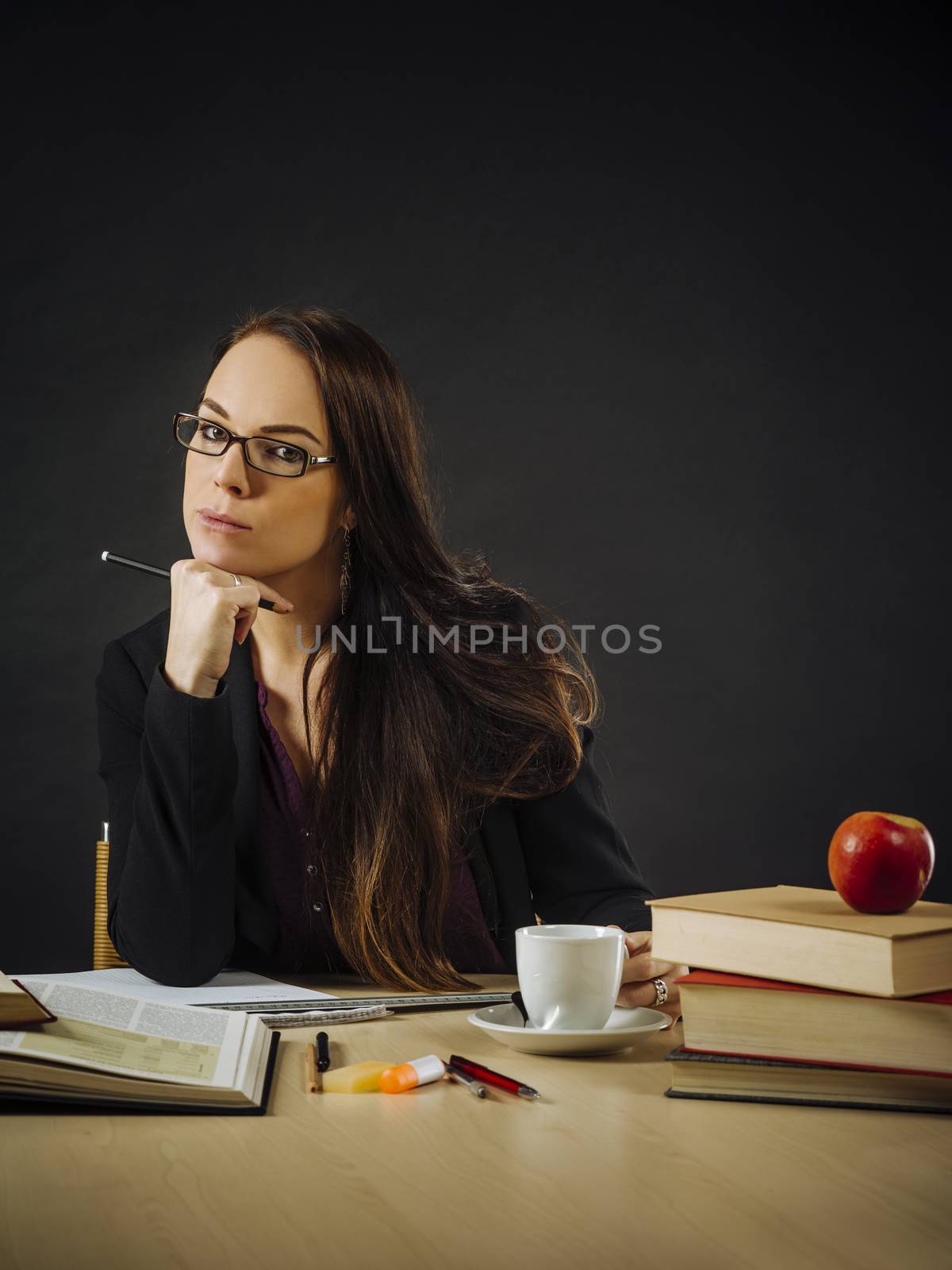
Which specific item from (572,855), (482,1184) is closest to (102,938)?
(572,855)

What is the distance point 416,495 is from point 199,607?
0.45 meters

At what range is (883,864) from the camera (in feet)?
2.71

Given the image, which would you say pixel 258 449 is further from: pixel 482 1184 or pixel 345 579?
pixel 482 1184

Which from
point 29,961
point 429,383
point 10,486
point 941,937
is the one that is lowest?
point 29,961

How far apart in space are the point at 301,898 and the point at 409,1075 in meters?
0.69

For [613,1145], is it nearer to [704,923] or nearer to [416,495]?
[704,923]

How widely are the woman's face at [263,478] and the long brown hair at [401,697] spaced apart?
29 millimetres

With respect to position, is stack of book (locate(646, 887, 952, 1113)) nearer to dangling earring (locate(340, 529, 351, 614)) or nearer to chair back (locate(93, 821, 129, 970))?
dangling earring (locate(340, 529, 351, 614))

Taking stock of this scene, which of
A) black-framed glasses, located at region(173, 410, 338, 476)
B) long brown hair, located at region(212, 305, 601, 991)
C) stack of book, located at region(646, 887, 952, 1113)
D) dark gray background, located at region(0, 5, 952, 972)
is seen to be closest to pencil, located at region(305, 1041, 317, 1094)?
stack of book, located at region(646, 887, 952, 1113)

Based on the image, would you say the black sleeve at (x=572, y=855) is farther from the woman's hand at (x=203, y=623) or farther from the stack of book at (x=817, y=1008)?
the stack of book at (x=817, y=1008)

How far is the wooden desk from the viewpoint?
22.3 inches

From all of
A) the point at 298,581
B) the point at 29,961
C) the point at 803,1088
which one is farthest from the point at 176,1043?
the point at 29,961

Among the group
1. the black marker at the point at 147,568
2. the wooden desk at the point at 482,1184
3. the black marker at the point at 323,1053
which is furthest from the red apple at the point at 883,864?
the black marker at the point at 147,568

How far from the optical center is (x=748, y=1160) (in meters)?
0.69
